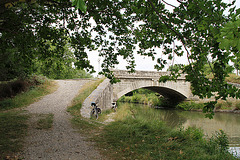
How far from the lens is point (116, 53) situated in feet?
21.9

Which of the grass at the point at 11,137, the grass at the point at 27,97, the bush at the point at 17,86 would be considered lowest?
the grass at the point at 11,137

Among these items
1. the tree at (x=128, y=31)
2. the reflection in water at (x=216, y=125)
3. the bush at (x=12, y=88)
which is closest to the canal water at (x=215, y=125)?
the reflection in water at (x=216, y=125)

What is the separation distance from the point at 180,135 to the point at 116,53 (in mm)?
3548

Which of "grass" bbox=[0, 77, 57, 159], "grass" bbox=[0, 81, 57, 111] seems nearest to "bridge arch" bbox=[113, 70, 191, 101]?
"grass" bbox=[0, 81, 57, 111]

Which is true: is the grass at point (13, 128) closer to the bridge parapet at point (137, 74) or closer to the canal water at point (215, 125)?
the canal water at point (215, 125)

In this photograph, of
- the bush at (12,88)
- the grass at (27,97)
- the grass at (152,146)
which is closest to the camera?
the grass at (152,146)

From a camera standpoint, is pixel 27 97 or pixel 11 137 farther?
pixel 27 97

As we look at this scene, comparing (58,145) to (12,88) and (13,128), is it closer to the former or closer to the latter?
(13,128)

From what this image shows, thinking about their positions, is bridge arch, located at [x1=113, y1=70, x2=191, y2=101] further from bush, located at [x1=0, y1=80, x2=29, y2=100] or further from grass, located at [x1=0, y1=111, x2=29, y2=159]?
grass, located at [x1=0, y1=111, x2=29, y2=159]

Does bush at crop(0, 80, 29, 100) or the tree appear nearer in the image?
the tree

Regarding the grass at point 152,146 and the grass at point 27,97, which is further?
the grass at point 27,97

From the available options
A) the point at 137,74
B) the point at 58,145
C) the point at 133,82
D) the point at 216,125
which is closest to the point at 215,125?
the point at 216,125

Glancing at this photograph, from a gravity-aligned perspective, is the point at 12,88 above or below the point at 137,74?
below

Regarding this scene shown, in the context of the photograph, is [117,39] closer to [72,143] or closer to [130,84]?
[72,143]
